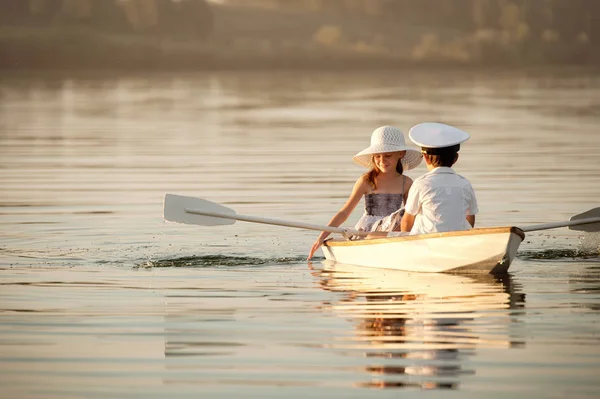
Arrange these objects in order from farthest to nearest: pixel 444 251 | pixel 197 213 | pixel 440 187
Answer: pixel 197 213, pixel 444 251, pixel 440 187

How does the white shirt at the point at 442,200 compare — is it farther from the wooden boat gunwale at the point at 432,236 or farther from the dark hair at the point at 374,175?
the dark hair at the point at 374,175

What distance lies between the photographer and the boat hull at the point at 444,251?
43.9 feet

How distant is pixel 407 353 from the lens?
10.3m

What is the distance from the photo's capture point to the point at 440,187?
13586mm

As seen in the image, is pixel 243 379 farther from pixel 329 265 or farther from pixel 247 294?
pixel 329 265

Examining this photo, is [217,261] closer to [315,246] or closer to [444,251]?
[315,246]

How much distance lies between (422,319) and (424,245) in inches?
92.6

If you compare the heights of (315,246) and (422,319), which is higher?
(315,246)

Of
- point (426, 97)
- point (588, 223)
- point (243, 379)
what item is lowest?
point (243, 379)

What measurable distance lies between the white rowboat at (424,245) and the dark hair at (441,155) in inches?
24.7

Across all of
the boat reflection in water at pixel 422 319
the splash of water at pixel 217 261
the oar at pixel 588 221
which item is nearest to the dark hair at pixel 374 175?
the boat reflection in water at pixel 422 319

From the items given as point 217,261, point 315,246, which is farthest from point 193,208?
point 315,246

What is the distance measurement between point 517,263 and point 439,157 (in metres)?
1.79

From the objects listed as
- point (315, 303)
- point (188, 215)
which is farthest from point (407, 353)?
point (188, 215)
